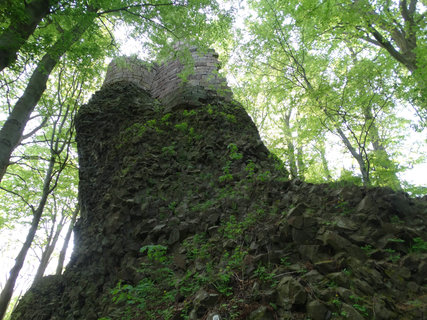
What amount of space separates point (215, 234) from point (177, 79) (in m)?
6.55

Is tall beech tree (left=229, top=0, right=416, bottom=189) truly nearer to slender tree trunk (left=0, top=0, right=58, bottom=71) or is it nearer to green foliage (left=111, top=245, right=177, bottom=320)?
green foliage (left=111, top=245, right=177, bottom=320)

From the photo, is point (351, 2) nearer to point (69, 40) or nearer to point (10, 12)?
point (69, 40)

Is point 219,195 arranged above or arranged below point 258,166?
below

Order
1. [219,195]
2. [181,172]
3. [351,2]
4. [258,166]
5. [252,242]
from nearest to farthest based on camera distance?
1. [252,242]
2. [219,195]
3. [258,166]
4. [181,172]
5. [351,2]

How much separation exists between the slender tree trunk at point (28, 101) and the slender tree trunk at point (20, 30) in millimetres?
421

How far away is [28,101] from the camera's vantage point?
165 inches

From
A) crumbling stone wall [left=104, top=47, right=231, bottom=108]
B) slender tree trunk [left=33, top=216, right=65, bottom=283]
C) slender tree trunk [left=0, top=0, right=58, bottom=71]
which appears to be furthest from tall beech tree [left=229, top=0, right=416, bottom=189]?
slender tree trunk [left=33, top=216, right=65, bottom=283]

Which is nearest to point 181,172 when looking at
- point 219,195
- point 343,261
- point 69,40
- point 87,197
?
point 219,195

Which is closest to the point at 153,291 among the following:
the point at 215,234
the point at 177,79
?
the point at 215,234

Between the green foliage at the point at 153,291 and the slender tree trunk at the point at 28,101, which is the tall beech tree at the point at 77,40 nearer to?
the slender tree trunk at the point at 28,101

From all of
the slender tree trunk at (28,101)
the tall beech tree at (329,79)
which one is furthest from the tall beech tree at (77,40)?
the tall beech tree at (329,79)

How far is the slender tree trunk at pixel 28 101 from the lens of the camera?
12.3 feet

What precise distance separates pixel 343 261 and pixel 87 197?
5850 mm

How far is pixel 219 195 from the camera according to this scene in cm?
479
